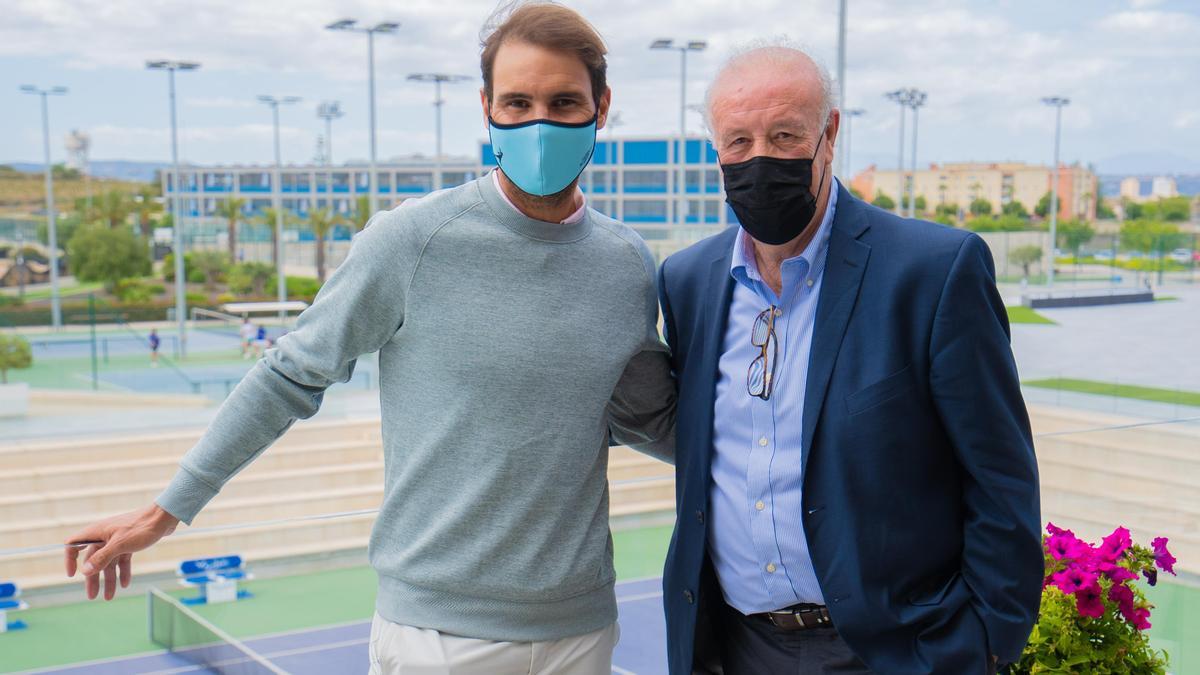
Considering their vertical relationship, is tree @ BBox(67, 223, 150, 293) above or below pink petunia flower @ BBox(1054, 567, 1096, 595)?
below

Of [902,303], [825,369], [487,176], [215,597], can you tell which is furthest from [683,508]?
[215,597]

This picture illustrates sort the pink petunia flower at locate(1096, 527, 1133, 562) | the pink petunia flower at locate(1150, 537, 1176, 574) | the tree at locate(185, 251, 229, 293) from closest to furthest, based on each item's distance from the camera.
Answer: the pink petunia flower at locate(1096, 527, 1133, 562) → the pink petunia flower at locate(1150, 537, 1176, 574) → the tree at locate(185, 251, 229, 293)

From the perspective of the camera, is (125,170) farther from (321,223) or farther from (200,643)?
(200,643)

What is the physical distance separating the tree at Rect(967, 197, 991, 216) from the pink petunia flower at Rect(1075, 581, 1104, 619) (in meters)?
44.1

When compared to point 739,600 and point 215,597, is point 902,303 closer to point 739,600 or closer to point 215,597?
point 739,600

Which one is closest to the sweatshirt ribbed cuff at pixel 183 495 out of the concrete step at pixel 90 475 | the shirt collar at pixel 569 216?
the shirt collar at pixel 569 216

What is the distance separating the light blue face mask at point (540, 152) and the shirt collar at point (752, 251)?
27cm

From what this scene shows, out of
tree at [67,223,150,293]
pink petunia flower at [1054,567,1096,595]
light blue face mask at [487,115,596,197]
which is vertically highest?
light blue face mask at [487,115,596,197]

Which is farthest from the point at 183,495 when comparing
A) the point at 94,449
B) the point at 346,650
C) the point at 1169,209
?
the point at 1169,209

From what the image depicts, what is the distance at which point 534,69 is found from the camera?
175 centimetres

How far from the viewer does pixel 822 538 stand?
1.73 m

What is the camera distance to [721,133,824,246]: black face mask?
69.0 inches

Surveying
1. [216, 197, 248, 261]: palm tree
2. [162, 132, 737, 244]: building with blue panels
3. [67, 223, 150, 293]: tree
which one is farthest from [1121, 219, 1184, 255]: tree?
[67, 223, 150, 293]: tree

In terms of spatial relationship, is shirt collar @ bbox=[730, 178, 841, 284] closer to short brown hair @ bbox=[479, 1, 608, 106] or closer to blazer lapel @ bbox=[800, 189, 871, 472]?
blazer lapel @ bbox=[800, 189, 871, 472]
